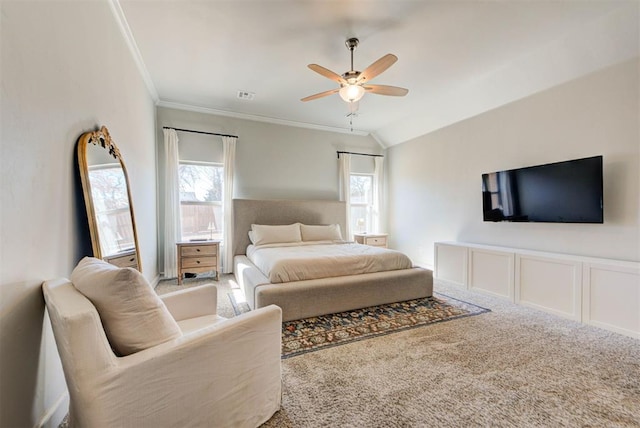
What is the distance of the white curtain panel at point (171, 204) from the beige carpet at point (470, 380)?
3.24 meters

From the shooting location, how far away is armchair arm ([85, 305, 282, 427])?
40.3 inches

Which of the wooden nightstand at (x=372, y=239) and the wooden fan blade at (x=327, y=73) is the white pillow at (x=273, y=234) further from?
the wooden fan blade at (x=327, y=73)

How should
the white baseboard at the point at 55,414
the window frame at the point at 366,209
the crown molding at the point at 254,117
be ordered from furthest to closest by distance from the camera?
the window frame at the point at 366,209 → the crown molding at the point at 254,117 → the white baseboard at the point at 55,414

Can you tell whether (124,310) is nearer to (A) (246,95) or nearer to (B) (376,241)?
(A) (246,95)

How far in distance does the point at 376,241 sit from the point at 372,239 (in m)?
0.11

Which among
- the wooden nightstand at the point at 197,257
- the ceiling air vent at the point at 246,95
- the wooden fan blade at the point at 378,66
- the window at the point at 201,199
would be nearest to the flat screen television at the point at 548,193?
the wooden fan blade at the point at 378,66

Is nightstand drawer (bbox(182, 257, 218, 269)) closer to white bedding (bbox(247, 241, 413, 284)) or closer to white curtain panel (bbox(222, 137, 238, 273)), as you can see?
white curtain panel (bbox(222, 137, 238, 273))

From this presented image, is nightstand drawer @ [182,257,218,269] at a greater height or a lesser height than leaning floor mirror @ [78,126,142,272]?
lesser

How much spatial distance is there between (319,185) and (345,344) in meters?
3.78

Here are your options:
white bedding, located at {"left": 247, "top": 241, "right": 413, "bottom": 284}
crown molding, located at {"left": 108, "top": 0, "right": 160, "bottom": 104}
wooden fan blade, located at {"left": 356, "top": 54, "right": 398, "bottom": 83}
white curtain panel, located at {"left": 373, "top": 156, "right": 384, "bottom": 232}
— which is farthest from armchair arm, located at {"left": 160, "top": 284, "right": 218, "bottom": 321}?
white curtain panel, located at {"left": 373, "top": 156, "right": 384, "bottom": 232}

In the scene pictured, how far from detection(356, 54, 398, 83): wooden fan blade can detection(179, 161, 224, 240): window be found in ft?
10.3

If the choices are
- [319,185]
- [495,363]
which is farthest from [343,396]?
[319,185]

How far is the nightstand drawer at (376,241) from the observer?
5.59 metres

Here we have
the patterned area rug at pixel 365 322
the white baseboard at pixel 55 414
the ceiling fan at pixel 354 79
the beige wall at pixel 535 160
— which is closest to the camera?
the white baseboard at pixel 55 414
